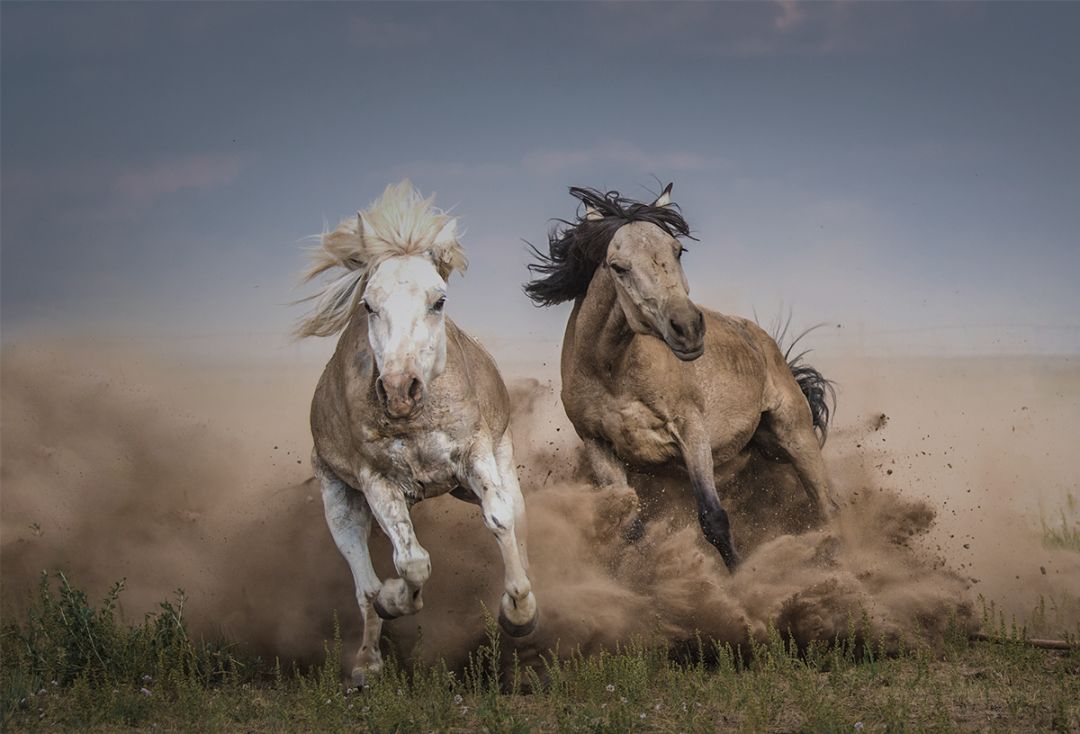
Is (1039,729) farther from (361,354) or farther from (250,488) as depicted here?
(250,488)

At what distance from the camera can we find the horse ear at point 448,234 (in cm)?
655

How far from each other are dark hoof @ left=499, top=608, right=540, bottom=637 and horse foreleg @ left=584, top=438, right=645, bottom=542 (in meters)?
1.49

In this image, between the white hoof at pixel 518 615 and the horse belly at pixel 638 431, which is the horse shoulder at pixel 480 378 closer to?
the horse belly at pixel 638 431

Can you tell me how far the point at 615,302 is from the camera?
759 centimetres

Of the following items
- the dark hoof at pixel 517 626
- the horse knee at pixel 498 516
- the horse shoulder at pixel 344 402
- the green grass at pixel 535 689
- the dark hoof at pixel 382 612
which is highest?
the horse shoulder at pixel 344 402

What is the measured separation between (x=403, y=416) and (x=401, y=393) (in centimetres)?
14

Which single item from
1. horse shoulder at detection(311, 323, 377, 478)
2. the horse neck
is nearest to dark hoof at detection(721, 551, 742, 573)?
Answer: the horse neck

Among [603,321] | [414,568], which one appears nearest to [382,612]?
[414,568]

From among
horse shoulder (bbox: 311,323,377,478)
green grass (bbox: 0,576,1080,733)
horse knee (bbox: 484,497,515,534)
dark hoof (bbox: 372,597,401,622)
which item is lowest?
green grass (bbox: 0,576,1080,733)

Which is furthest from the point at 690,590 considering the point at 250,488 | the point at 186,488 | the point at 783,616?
the point at 186,488

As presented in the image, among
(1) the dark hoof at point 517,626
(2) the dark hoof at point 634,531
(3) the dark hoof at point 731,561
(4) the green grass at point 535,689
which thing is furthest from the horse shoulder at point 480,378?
(3) the dark hoof at point 731,561

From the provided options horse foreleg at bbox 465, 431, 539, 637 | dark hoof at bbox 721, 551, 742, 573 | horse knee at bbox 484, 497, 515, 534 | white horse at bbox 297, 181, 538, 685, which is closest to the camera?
white horse at bbox 297, 181, 538, 685

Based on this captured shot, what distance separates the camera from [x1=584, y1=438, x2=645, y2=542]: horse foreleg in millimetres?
7566

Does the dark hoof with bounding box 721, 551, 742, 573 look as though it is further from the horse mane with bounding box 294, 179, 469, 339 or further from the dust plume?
the horse mane with bounding box 294, 179, 469, 339
